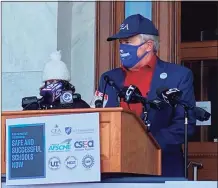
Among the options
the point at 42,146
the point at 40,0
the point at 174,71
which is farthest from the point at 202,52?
the point at 42,146

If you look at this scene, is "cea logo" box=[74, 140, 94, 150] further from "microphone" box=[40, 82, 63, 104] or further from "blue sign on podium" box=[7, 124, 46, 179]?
"microphone" box=[40, 82, 63, 104]

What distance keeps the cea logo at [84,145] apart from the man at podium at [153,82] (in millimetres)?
651

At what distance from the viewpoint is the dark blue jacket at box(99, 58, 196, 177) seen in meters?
5.93

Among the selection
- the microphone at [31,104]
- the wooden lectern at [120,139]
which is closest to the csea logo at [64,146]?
the wooden lectern at [120,139]

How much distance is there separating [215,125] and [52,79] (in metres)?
2.54

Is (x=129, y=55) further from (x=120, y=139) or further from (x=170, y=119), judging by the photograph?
(x=120, y=139)

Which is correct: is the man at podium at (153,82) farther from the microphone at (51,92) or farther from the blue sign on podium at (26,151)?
the blue sign on podium at (26,151)

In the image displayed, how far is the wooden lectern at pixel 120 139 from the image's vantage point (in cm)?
533

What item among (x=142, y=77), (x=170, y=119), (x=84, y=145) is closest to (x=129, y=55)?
(x=142, y=77)

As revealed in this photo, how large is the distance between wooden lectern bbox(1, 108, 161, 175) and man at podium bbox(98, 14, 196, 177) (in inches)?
15.8

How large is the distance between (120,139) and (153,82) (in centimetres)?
113

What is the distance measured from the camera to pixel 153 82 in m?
6.35

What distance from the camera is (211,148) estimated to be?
27.8 ft

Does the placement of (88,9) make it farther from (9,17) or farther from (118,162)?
(118,162)
